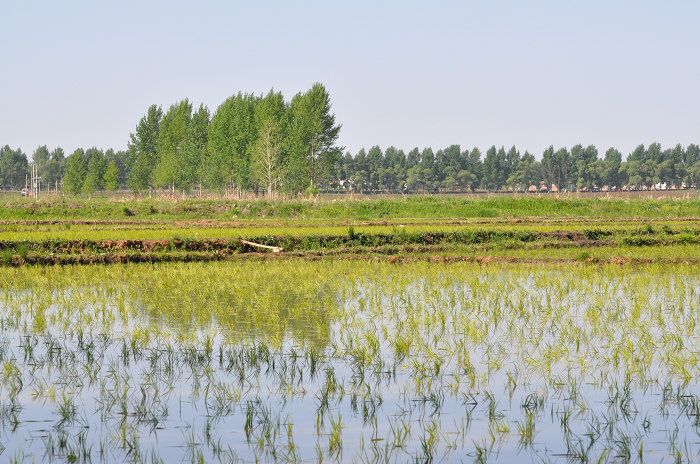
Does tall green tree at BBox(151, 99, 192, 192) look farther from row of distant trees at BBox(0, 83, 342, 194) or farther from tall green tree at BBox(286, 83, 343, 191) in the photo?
tall green tree at BBox(286, 83, 343, 191)

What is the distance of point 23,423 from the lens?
6.47 m

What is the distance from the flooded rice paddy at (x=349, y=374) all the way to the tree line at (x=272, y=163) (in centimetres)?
4995

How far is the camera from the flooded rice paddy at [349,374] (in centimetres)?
601

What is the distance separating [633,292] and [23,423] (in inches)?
444

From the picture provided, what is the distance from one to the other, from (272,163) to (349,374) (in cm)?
6053

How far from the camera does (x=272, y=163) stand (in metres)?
67.9

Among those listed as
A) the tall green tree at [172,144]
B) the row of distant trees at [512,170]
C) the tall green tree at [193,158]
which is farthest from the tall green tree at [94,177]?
the row of distant trees at [512,170]

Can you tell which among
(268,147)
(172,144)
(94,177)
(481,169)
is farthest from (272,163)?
(481,169)

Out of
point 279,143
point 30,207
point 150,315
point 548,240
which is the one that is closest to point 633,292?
point 150,315

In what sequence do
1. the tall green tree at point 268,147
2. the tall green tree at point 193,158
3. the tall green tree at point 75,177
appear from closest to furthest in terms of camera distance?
the tall green tree at point 268,147, the tall green tree at point 193,158, the tall green tree at point 75,177

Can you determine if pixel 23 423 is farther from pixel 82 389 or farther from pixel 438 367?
pixel 438 367

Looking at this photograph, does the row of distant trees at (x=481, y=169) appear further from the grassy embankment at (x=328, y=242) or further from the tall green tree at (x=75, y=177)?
the grassy embankment at (x=328, y=242)

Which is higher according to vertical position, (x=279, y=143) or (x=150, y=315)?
(x=279, y=143)

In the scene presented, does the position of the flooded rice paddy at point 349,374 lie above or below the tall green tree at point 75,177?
below
